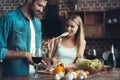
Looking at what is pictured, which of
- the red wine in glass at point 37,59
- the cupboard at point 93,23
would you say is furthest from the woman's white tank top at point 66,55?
the cupboard at point 93,23

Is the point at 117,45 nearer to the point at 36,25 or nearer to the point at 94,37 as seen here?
the point at 94,37

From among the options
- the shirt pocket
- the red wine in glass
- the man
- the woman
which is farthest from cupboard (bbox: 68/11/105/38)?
the red wine in glass

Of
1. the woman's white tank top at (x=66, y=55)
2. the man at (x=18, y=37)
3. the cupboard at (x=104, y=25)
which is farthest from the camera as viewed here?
the cupboard at (x=104, y=25)

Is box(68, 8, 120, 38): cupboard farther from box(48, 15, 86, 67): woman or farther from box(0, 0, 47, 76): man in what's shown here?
box(0, 0, 47, 76): man

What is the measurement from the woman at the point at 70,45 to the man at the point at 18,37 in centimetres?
89

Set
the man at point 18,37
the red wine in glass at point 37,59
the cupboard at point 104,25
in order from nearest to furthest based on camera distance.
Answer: the red wine in glass at point 37,59
the man at point 18,37
the cupboard at point 104,25

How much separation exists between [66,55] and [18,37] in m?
1.09

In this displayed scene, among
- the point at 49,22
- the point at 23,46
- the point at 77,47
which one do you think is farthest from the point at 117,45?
the point at 23,46

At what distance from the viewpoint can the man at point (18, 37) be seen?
8.66 feet

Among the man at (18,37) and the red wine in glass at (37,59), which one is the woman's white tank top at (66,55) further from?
the red wine in glass at (37,59)

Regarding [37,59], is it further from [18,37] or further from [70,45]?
[70,45]

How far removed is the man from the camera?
2640mm

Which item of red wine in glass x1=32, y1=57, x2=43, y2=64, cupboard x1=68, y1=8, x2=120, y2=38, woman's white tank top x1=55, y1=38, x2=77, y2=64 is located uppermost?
cupboard x1=68, y1=8, x2=120, y2=38

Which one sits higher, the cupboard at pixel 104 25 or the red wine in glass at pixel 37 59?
the cupboard at pixel 104 25
